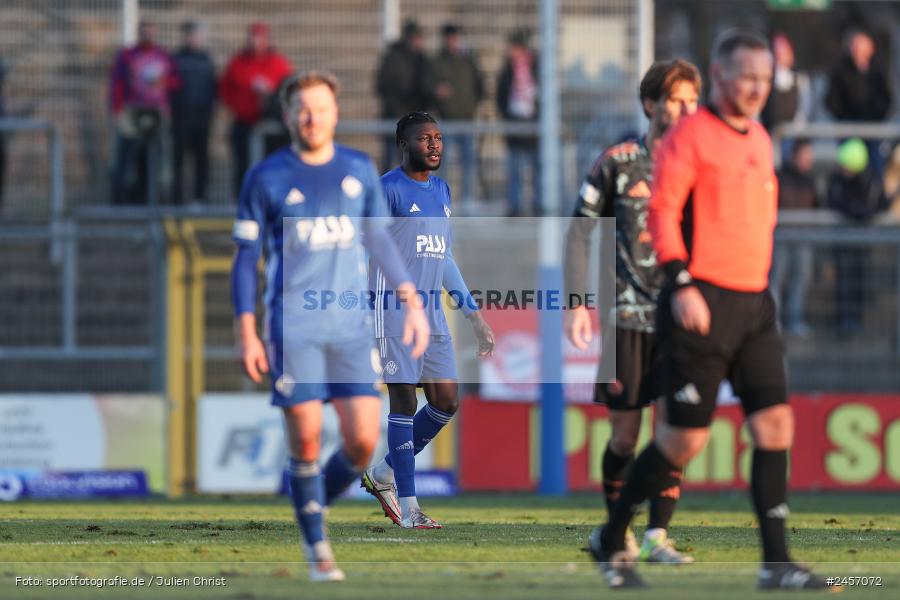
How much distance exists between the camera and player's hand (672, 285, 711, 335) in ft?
24.5

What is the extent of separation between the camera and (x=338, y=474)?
852cm

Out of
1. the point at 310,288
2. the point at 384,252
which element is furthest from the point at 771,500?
the point at 310,288

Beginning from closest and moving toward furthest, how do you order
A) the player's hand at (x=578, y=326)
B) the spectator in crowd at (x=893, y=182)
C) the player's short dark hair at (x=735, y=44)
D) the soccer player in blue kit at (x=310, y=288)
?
the player's short dark hair at (x=735, y=44), the soccer player in blue kit at (x=310, y=288), the player's hand at (x=578, y=326), the spectator in crowd at (x=893, y=182)

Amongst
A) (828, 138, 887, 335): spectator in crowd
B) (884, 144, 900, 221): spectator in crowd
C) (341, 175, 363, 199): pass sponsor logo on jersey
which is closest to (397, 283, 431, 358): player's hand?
(341, 175, 363, 199): pass sponsor logo on jersey

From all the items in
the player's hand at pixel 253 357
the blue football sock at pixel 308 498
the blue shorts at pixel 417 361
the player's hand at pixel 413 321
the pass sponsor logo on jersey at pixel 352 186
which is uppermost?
the pass sponsor logo on jersey at pixel 352 186

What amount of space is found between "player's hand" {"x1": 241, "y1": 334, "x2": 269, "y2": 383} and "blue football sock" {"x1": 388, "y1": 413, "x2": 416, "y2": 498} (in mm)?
3287

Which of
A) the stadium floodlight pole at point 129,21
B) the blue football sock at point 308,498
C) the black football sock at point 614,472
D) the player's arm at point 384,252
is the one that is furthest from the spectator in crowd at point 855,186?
the blue football sock at point 308,498

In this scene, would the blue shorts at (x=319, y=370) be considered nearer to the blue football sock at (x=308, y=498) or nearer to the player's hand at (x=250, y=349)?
the player's hand at (x=250, y=349)

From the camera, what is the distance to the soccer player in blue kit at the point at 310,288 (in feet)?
26.1

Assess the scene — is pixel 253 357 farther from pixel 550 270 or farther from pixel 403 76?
pixel 403 76

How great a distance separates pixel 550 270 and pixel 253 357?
11.3 meters

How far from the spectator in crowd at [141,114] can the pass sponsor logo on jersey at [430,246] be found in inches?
373

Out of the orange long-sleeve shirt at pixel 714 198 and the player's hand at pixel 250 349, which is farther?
the player's hand at pixel 250 349

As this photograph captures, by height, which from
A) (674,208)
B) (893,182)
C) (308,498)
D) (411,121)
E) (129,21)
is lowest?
(308,498)
